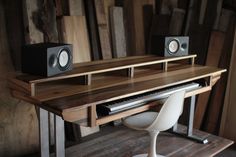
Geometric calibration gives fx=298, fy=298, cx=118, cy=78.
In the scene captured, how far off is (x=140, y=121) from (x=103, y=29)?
43.8 inches

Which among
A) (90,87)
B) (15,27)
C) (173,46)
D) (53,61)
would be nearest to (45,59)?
(53,61)

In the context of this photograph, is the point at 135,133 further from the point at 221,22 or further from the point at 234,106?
the point at 221,22

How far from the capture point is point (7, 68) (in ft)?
8.15

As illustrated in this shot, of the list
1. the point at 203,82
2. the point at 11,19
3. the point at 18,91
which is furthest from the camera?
the point at 203,82

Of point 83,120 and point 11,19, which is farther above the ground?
point 11,19

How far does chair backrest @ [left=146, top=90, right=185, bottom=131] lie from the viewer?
6.70 feet

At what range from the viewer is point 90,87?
6.58ft

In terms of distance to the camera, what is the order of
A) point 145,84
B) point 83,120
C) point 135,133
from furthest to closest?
point 135,133, point 145,84, point 83,120

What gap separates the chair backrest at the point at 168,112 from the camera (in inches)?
80.4

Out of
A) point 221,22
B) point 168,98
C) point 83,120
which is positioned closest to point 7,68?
point 83,120

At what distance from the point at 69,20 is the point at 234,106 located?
190 centimetres

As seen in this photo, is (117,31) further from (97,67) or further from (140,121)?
(140,121)

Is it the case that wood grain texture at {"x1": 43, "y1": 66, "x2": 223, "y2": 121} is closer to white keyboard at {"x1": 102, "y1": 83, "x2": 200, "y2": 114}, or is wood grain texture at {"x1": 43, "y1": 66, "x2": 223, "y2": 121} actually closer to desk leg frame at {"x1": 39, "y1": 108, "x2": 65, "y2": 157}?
white keyboard at {"x1": 102, "y1": 83, "x2": 200, "y2": 114}

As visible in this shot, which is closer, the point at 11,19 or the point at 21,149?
the point at 11,19
